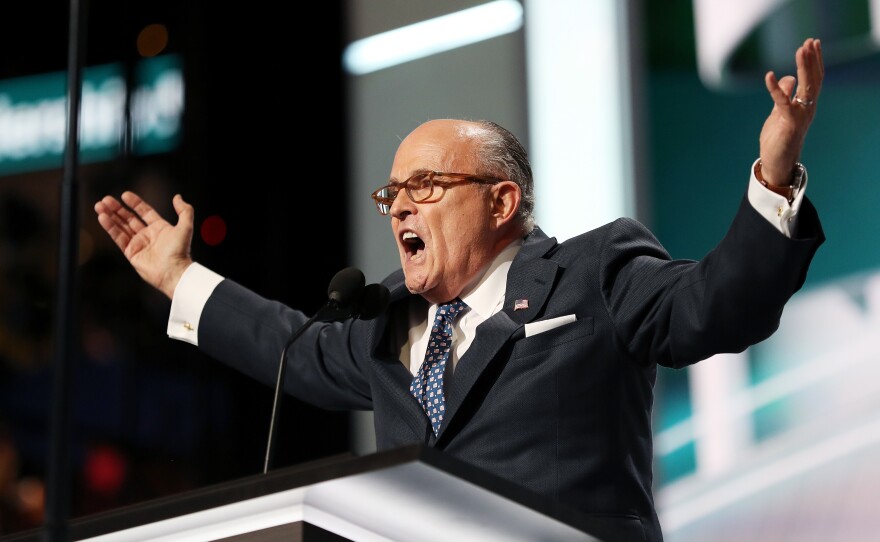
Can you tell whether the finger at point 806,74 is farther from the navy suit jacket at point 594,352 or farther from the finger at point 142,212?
the finger at point 142,212

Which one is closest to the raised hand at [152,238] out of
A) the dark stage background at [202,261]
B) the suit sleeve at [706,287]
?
the suit sleeve at [706,287]

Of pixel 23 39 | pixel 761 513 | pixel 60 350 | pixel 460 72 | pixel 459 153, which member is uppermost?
pixel 23 39

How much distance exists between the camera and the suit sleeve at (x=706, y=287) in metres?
1.79

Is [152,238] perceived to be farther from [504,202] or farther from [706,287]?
[706,287]

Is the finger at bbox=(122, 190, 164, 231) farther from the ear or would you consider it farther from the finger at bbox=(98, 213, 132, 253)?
the ear

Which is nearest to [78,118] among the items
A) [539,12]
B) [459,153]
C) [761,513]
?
[459,153]

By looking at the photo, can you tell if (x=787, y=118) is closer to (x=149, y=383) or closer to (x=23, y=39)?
(x=149, y=383)

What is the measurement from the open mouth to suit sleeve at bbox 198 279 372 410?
0.17m

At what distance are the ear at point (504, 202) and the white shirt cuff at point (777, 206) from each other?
68 centimetres

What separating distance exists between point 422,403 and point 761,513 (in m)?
1.18

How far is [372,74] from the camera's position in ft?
13.3

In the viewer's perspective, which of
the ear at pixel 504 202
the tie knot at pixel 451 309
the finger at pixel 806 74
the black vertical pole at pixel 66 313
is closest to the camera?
the black vertical pole at pixel 66 313

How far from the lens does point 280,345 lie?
8.04ft

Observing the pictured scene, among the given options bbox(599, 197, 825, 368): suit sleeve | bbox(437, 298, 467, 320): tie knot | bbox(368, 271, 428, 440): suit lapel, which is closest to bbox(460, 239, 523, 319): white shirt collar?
bbox(437, 298, 467, 320): tie knot
